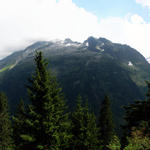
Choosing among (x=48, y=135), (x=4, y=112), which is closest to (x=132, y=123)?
(x=48, y=135)

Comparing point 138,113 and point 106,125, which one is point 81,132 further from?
point 138,113

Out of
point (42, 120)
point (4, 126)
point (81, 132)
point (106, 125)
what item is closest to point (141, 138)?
point (42, 120)

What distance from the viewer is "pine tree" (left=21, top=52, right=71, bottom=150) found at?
59.8ft

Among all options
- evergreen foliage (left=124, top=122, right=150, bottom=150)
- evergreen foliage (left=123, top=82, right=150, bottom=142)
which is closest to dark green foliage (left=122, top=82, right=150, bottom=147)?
evergreen foliage (left=123, top=82, right=150, bottom=142)

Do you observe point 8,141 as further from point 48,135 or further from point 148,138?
point 148,138

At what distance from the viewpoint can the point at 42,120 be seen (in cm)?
1864

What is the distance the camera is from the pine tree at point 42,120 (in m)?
18.2

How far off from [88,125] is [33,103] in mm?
15231

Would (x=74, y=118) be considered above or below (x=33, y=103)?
below

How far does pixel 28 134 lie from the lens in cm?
1830

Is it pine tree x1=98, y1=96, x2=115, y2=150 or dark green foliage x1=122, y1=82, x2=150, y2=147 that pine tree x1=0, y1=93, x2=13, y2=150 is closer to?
pine tree x1=98, y1=96, x2=115, y2=150

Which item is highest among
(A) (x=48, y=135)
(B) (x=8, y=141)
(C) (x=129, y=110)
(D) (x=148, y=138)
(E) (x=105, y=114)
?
(C) (x=129, y=110)

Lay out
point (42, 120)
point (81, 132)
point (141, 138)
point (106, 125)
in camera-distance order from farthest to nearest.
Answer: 1. point (106, 125)
2. point (81, 132)
3. point (42, 120)
4. point (141, 138)

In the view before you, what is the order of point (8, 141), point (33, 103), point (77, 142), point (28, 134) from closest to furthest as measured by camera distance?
1. point (28, 134)
2. point (33, 103)
3. point (77, 142)
4. point (8, 141)
